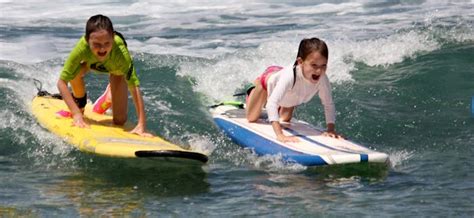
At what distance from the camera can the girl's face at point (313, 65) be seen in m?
7.11

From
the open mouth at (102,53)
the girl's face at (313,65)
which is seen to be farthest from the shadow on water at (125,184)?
the girl's face at (313,65)

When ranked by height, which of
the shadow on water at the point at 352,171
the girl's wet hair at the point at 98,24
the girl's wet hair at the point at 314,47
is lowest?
the shadow on water at the point at 352,171

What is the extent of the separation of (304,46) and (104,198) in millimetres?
2067

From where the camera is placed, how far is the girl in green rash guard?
6.84m

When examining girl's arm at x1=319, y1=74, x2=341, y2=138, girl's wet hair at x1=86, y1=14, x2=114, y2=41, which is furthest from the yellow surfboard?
girl's arm at x1=319, y1=74, x2=341, y2=138

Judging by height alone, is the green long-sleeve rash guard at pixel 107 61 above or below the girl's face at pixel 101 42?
below

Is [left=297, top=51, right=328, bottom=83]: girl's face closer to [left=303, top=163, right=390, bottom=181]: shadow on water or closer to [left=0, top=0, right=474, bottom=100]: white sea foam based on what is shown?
[left=303, top=163, right=390, bottom=181]: shadow on water

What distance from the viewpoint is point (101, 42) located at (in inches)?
270

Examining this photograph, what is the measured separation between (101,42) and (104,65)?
0.37 metres

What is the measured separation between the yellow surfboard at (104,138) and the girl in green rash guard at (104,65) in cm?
13

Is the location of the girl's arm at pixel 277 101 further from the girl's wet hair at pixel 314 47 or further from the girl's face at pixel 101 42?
the girl's face at pixel 101 42

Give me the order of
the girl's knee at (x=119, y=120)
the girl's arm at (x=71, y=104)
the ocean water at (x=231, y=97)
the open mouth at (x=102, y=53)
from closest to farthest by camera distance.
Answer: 1. the ocean water at (x=231, y=97)
2. the open mouth at (x=102, y=53)
3. the girl's arm at (x=71, y=104)
4. the girl's knee at (x=119, y=120)

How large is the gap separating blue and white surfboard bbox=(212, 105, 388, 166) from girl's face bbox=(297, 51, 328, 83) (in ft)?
1.76

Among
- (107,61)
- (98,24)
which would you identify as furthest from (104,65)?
(98,24)
